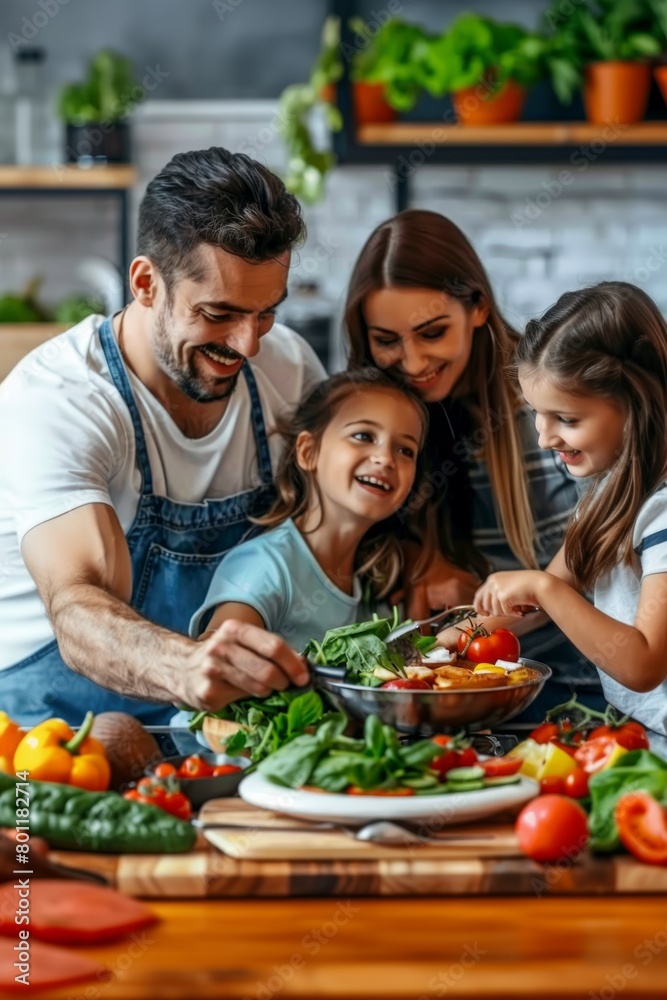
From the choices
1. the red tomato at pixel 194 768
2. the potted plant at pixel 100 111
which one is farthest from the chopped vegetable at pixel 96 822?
the potted plant at pixel 100 111

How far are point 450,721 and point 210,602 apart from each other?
2.41 feet

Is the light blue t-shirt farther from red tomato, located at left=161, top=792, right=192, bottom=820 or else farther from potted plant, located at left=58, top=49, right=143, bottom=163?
potted plant, located at left=58, top=49, right=143, bottom=163

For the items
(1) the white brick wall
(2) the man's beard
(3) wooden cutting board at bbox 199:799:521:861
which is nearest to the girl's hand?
(3) wooden cutting board at bbox 199:799:521:861

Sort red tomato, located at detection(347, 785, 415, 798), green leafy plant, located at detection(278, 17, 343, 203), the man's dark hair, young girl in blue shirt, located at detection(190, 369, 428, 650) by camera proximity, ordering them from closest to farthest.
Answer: red tomato, located at detection(347, 785, 415, 798)
the man's dark hair
young girl in blue shirt, located at detection(190, 369, 428, 650)
green leafy plant, located at detection(278, 17, 343, 203)

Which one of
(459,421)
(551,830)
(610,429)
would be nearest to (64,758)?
(551,830)

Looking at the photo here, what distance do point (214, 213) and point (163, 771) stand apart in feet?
3.41

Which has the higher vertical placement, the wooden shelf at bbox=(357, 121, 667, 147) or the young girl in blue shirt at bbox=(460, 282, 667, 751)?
the wooden shelf at bbox=(357, 121, 667, 147)

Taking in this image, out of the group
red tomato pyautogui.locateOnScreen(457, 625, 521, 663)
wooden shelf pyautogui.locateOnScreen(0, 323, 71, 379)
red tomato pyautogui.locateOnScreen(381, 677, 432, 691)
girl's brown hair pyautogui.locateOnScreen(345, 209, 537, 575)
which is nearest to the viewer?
red tomato pyautogui.locateOnScreen(381, 677, 432, 691)

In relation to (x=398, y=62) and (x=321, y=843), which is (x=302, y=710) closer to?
(x=321, y=843)

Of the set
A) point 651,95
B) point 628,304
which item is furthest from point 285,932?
point 651,95

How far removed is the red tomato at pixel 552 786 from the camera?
1513mm

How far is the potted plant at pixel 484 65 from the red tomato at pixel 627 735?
8.88 feet

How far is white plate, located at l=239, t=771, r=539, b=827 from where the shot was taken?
4.53 ft

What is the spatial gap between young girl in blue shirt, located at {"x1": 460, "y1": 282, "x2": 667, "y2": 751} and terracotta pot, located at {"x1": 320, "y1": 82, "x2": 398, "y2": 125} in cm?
208
